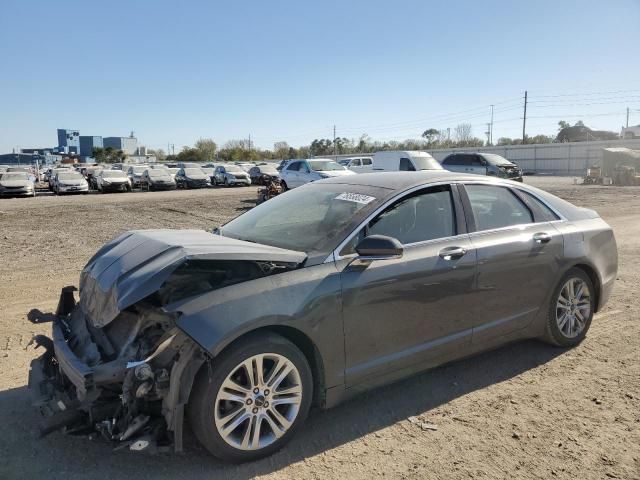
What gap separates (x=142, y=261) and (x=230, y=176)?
3244cm

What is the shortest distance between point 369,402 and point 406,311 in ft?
2.48

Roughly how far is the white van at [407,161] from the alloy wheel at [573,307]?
651 inches

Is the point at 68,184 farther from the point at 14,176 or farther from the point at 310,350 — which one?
the point at 310,350

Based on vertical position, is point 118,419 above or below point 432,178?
below

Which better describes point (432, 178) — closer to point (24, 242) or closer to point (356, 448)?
point (356, 448)

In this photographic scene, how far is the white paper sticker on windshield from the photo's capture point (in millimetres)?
3746

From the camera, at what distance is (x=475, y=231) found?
4.05m

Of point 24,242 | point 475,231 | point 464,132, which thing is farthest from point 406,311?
point 464,132

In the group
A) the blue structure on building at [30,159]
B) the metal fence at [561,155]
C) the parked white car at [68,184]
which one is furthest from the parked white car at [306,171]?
the blue structure on building at [30,159]

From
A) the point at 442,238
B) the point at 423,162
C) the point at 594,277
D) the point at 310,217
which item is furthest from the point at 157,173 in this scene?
the point at 442,238

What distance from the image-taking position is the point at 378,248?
3236mm

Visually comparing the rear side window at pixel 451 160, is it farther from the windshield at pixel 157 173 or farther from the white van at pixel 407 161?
the windshield at pixel 157 173

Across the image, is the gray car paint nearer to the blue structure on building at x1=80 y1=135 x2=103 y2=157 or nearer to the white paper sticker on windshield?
the white paper sticker on windshield

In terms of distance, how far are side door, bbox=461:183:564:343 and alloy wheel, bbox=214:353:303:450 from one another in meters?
1.63
